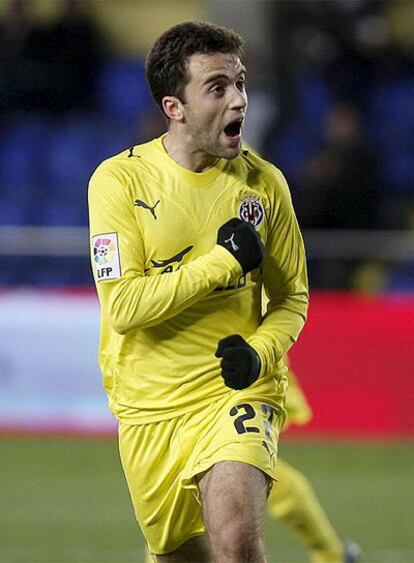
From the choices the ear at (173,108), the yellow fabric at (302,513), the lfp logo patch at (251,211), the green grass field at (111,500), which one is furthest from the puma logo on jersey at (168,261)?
the green grass field at (111,500)

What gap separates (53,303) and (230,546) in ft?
24.5

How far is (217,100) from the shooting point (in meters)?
5.42

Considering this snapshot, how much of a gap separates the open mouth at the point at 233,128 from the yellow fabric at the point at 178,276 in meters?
0.22

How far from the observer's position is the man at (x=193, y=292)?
521 cm

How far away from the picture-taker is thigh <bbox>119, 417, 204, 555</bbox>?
5469 millimetres

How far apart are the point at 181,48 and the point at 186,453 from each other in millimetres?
1486

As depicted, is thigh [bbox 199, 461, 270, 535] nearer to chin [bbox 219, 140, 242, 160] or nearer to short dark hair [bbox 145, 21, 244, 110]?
chin [bbox 219, 140, 242, 160]

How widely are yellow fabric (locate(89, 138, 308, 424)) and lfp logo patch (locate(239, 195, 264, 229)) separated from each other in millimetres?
14

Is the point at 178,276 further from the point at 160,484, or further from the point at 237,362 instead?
the point at 160,484

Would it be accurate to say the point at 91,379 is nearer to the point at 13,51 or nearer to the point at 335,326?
the point at 335,326

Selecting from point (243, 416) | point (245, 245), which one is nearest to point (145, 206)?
point (245, 245)

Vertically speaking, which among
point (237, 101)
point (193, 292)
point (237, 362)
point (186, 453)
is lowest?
point (186, 453)

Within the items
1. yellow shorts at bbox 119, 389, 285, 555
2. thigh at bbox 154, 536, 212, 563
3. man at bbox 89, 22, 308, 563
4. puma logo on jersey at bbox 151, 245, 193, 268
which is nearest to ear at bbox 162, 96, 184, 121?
man at bbox 89, 22, 308, 563

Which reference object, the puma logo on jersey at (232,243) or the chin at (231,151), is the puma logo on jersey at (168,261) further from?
the chin at (231,151)
